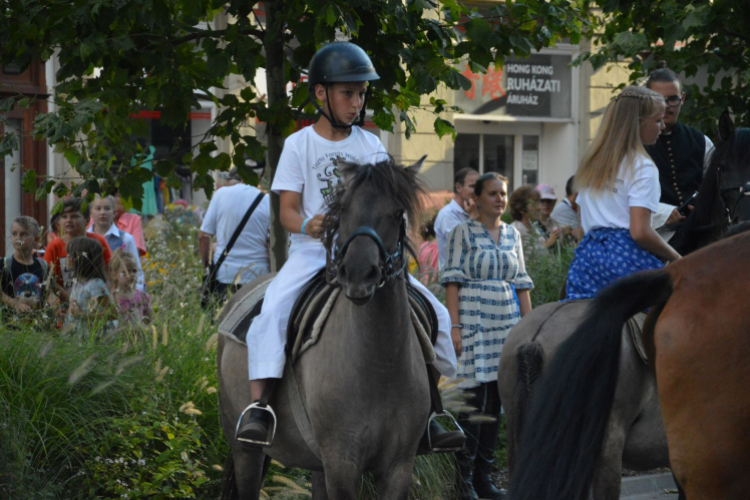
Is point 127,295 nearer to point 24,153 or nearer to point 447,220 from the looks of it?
point 447,220

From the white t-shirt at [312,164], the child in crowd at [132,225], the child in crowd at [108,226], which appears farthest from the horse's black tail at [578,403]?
the child in crowd at [132,225]

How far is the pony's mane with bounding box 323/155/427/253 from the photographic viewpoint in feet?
13.0

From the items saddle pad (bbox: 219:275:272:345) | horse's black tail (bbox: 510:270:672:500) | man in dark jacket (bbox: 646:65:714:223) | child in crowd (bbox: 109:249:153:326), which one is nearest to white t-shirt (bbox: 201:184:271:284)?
child in crowd (bbox: 109:249:153:326)

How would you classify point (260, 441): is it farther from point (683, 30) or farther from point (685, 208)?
point (683, 30)

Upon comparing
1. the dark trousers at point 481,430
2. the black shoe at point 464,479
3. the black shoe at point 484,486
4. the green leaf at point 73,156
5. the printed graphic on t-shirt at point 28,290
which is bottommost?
the black shoe at point 484,486

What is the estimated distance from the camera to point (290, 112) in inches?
265

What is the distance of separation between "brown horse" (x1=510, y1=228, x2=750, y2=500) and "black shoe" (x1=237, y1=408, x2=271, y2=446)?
1.69 metres

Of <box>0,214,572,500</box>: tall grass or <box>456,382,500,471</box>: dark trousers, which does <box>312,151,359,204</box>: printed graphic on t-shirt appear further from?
<box>456,382,500,471</box>: dark trousers

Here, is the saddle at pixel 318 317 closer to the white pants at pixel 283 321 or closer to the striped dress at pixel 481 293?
the white pants at pixel 283 321

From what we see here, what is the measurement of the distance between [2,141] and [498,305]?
11.4 ft

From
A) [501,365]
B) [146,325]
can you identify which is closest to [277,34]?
[146,325]

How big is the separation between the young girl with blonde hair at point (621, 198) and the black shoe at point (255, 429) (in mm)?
1828

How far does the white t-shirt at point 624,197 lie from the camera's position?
15.8 feet

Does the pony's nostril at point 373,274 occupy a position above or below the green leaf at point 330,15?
below
